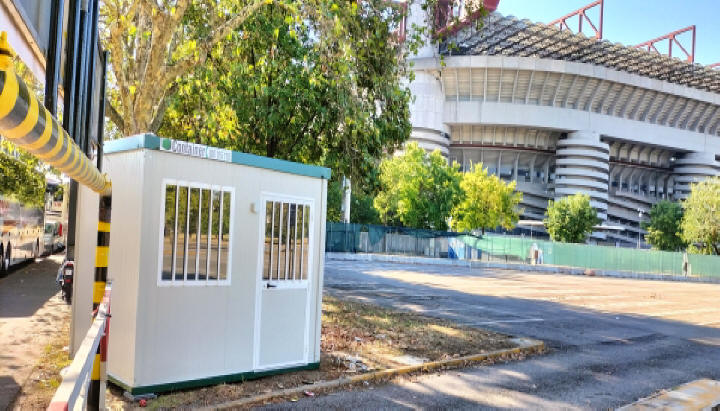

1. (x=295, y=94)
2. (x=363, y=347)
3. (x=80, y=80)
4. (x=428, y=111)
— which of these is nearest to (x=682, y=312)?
(x=363, y=347)

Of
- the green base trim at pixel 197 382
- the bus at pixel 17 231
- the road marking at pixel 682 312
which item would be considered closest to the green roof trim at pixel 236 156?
the green base trim at pixel 197 382

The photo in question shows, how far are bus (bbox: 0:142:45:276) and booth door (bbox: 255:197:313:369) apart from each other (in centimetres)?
1124

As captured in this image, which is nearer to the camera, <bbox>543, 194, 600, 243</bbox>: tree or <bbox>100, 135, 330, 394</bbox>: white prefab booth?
<bbox>100, 135, 330, 394</bbox>: white prefab booth

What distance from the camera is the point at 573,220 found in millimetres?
70375

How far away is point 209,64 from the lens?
14320 mm

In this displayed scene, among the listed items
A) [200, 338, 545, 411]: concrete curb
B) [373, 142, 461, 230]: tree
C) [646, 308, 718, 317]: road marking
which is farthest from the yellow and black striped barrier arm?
[373, 142, 461, 230]: tree

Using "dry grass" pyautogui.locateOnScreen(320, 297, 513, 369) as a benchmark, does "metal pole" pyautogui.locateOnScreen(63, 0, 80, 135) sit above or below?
above

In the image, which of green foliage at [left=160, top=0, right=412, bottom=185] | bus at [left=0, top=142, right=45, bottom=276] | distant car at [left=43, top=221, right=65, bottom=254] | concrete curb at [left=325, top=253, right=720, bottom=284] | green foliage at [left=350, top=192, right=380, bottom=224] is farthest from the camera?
green foliage at [left=350, top=192, right=380, bottom=224]

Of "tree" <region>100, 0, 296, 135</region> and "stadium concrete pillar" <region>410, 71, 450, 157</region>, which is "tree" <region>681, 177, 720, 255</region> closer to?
"stadium concrete pillar" <region>410, 71, 450, 157</region>

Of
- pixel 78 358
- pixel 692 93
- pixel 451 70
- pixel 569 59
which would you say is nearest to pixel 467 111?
pixel 451 70

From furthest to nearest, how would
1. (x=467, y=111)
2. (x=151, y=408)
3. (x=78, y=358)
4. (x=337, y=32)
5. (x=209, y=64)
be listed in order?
(x=467, y=111), (x=209, y=64), (x=337, y=32), (x=151, y=408), (x=78, y=358)

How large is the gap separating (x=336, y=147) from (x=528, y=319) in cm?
681

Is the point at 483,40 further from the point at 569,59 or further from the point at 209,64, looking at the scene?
the point at 209,64

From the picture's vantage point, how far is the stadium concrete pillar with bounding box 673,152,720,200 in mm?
94062
